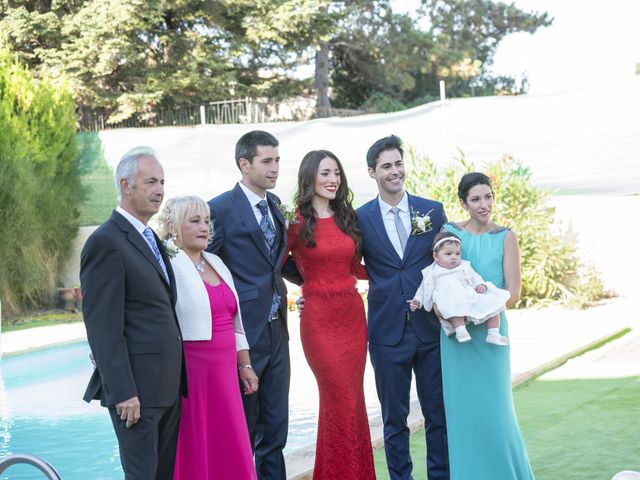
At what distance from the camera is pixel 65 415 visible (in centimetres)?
788

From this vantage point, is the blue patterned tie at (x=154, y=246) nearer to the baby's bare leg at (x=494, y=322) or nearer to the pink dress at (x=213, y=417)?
the pink dress at (x=213, y=417)

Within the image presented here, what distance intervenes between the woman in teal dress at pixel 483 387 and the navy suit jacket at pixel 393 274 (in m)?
0.18

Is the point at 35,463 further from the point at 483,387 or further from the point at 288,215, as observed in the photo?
the point at 483,387

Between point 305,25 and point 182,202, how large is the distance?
62.4 feet

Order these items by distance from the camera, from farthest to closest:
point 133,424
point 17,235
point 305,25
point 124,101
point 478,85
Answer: point 478,85
point 305,25
point 124,101
point 17,235
point 133,424

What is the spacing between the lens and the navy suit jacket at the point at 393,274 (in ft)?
15.1

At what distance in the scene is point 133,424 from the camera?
336 centimetres

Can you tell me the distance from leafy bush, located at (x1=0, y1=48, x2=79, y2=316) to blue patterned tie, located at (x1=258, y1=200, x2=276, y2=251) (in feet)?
29.8

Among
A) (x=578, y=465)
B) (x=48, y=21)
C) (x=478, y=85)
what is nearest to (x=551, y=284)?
(x=578, y=465)

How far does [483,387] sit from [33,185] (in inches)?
396

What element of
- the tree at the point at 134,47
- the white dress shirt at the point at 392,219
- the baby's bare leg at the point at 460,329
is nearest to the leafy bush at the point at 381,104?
the tree at the point at 134,47

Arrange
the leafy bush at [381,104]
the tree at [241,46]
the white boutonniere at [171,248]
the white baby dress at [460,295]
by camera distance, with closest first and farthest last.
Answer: the white boutonniere at [171,248]
the white baby dress at [460,295]
the tree at [241,46]
the leafy bush at [381,104]

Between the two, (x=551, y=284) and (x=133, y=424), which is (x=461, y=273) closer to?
(x=133, y=424)

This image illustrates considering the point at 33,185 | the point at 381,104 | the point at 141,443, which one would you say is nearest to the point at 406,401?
the point at 141,443
